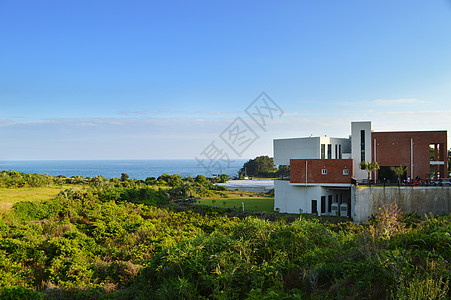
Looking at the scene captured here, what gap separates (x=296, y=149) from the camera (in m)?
25.8

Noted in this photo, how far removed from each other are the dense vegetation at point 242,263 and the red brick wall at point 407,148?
573 inches

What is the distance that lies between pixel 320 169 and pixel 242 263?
1585 cm

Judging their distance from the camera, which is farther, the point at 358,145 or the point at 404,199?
the point at 358,145

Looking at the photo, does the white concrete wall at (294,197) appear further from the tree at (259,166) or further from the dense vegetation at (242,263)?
the tree at (259,166)

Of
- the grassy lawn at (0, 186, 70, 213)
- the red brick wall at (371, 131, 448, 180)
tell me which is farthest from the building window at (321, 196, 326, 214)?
the grassy lawn at (0, 186, 70, 213)

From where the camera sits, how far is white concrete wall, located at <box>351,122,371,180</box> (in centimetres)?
2428

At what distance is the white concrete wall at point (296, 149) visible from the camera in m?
24.8

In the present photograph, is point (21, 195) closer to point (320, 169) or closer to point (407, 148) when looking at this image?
point (320, 169)

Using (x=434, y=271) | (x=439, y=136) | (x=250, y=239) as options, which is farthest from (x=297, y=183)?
(x=434, y=271)

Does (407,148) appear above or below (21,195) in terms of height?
above

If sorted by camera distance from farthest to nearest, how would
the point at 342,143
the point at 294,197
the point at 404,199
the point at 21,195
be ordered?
the point at 342,143 < the point at 294,197 < the point at 21,195 < the point at 404,199

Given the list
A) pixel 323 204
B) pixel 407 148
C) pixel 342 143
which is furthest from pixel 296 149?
pixel 407 148

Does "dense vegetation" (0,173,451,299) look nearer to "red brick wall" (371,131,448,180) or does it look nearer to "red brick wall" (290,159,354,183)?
"red brick wall" (290,159,354,183)

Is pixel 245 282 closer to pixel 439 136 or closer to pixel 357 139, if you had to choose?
pixel 357 139
